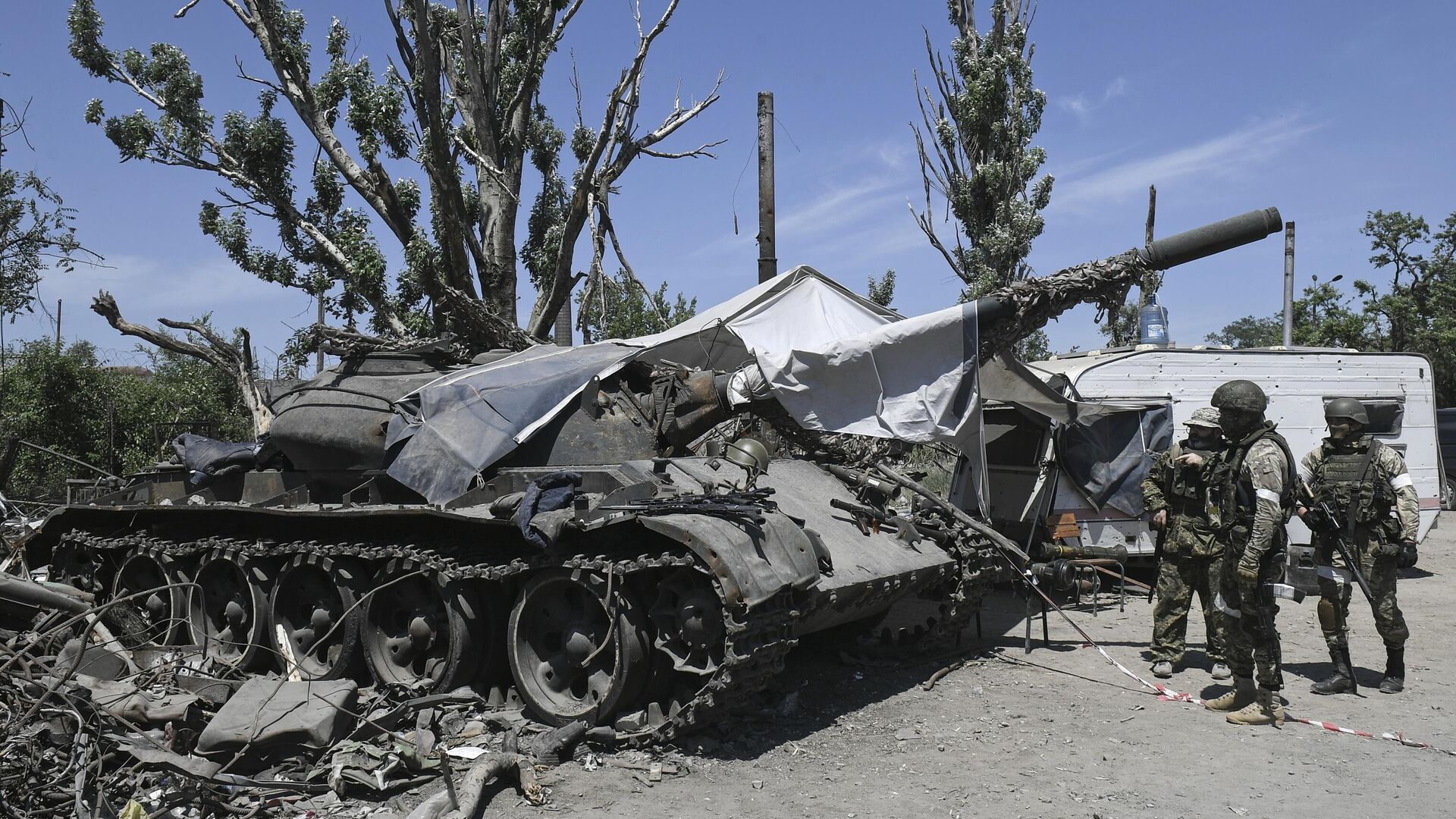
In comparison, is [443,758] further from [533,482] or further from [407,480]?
[407,480]

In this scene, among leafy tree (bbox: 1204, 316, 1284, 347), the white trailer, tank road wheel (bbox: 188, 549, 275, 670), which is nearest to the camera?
tank road wheel (bbox: 188, 549, 275, 670)

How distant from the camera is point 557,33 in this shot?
16.6 meters

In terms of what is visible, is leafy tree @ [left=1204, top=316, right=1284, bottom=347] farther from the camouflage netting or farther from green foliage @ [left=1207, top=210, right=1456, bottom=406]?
the camouflage netting

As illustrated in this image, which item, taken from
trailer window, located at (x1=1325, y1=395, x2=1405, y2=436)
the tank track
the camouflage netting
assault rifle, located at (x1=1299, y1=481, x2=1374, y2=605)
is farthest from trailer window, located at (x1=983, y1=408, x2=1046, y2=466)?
the tank track

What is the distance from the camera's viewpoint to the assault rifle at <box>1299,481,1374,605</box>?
7.21 meters

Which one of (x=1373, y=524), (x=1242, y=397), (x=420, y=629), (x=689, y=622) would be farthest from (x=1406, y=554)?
(x=420, y=629)

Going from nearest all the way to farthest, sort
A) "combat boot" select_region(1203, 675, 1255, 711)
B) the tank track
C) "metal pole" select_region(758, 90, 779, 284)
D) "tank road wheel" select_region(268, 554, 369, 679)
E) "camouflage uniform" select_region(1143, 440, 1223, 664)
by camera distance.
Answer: the tank track, "combat boot" select_region(1203, 675, 1255, 711), "tank road wheel" select_region(268, 554, 369, 679), "camouflage uniform" select_region(1143, 440, 1223, 664), "metal pole" select_region(758, 90, 779, 284)

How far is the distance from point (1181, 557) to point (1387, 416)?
25.0 feet

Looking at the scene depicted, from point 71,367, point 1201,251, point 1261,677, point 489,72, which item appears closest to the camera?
point 1261,677

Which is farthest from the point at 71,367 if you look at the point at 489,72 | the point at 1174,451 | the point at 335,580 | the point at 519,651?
the point at 1174,451

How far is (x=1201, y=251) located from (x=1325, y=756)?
3.96 meters

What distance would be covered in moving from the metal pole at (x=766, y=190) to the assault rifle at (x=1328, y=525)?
23.3ft

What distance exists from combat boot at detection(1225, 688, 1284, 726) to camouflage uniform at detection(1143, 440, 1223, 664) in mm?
1147

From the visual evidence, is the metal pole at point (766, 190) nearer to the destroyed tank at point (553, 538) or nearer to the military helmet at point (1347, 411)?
the destroyed tank at point (553, 538)
